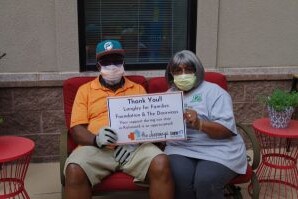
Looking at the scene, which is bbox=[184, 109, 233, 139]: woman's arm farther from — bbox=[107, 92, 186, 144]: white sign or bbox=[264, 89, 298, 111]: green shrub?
bbox=[264, 89, 298, 111]: green shrub

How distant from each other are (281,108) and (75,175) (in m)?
1.76

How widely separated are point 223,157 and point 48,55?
6.81 ft

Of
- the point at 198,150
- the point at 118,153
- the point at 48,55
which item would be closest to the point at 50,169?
the point at 48,55

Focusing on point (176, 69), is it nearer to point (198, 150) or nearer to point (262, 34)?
point (198, 150)

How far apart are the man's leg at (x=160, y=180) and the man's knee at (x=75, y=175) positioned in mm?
446

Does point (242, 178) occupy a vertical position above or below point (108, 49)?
below

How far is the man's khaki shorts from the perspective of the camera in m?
2.99

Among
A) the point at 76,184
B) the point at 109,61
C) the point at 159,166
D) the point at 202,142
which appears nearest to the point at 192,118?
the point at 202,142

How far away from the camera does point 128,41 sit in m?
4.52

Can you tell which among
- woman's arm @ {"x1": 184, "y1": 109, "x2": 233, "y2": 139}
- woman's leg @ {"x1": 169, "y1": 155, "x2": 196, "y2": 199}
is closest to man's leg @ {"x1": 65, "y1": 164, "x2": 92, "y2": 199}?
woman's leg @ {"x1": 169, "y1": 155, "x2": 196, "y2": 199}

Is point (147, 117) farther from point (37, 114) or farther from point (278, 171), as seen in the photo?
point (278, 171)

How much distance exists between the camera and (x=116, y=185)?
3.03 meters

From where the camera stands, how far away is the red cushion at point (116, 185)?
3033 mm

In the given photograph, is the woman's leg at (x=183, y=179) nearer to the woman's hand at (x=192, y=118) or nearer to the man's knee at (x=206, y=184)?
the man's knee at (x=206, y=184)
